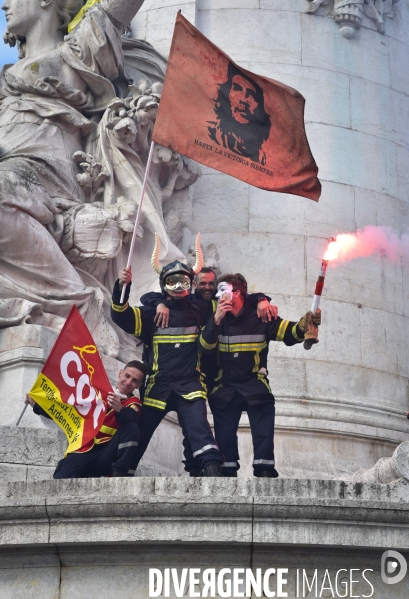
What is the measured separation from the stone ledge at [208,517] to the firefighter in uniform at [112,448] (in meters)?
1.15

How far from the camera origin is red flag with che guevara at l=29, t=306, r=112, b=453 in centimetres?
1198

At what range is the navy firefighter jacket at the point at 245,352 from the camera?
1224 cm

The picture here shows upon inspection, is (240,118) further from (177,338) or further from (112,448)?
(112,448)

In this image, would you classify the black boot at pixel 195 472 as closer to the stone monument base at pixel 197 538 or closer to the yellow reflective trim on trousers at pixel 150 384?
the yellow reflective trim on trousers at pixel 150 384

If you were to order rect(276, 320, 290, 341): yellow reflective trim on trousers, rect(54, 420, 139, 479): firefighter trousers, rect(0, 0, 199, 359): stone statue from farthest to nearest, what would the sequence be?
rect(0, 0, 199, 359): stone statue < rect(276, 320, 290, 341): yellow reflective trim on trousers < rect(54, 420, 139, 479): firefighter trousers

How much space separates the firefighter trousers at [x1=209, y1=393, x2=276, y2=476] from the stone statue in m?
2.74

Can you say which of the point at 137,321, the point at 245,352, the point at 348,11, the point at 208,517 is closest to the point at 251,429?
the point at 245,352

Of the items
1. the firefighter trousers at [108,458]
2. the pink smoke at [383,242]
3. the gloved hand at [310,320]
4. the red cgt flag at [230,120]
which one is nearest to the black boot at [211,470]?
the firefighter trousers at [108,458]

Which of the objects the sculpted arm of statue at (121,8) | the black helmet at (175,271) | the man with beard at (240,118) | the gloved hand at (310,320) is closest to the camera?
the gloved hand at (310,320)

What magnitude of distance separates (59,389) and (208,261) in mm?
4416

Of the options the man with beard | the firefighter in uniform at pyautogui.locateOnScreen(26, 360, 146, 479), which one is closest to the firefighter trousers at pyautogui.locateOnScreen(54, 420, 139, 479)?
the firefighter in uniform at pyautogui.locateOnScreen(26, 360, 146, 479)

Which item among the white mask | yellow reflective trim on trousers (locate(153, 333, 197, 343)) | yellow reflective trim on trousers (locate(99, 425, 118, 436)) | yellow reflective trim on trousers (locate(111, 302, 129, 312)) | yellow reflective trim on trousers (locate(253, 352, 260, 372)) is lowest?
yellow reflective trim on trousers (locate(99, 425, 118, 436))

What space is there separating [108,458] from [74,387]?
0.74m

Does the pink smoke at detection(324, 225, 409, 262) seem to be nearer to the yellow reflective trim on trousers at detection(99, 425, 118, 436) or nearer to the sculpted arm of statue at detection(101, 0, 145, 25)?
the sculpted arm of statue at detection(101, 0, 145, 25)
